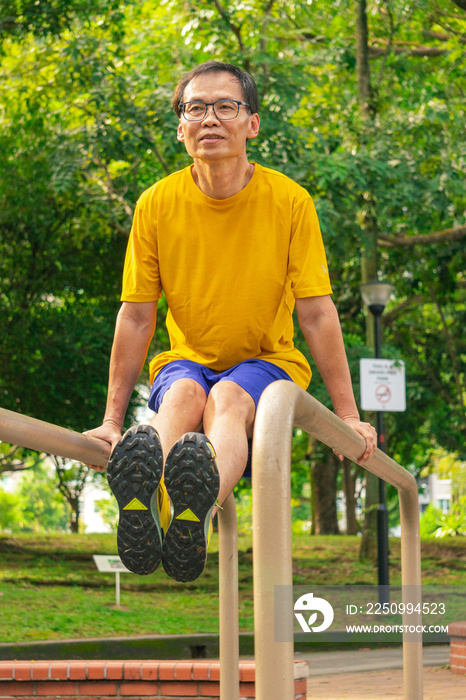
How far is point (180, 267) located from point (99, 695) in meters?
3.16

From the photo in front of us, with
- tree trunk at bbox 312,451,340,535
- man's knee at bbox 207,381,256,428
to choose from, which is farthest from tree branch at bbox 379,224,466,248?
man's knee at bbox 207,381,256,428

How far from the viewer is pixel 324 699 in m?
5.64

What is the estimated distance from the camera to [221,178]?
242 cm

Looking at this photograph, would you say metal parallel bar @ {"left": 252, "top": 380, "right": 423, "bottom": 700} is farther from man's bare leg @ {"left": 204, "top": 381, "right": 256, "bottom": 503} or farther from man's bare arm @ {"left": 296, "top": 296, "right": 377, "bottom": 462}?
man's bare arm @ {"left": 296, "top": 296, "right": 377, "bottom": 462}

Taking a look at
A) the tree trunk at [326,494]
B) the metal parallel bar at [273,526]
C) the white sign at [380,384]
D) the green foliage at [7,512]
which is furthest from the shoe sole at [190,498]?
the green foliage at [7,512]

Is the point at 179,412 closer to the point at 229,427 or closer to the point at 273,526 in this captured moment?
the point at 229,427

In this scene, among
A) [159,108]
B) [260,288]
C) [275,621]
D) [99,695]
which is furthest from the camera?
[159,108]

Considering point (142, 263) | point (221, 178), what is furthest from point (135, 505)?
point (221, 178)

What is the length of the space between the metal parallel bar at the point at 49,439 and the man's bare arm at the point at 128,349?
1.32 ft

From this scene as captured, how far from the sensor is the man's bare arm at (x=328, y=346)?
2.45 m

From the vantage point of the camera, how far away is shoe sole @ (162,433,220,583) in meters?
1.79

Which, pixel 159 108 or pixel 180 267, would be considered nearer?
pixel 180 267

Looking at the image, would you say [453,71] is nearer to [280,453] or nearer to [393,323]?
[393,323]

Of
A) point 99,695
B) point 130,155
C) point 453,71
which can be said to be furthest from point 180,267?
point 453,71
